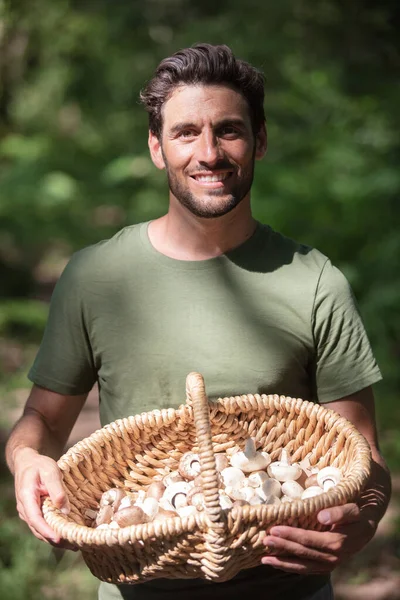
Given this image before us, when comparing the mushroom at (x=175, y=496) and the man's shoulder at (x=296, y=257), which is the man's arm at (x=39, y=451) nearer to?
the mushroom at (x=175, y=496)

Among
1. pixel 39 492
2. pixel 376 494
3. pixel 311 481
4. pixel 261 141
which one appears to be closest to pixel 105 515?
pixel 39 492

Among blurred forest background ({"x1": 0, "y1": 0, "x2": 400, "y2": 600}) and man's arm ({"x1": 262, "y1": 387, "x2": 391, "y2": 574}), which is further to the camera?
blurred forest background ({"x1": 0, "y1": 0, "x2": 400, "y2": 600})

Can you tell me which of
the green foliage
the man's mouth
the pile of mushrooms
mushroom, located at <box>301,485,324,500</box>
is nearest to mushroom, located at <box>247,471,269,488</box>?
the pile of mushrooms

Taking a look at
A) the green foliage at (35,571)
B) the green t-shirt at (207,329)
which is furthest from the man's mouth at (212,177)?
the green foliage at (35,571)

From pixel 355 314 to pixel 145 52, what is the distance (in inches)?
272

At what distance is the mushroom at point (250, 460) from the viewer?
75.0 inches

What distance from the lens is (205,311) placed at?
77.6 inches

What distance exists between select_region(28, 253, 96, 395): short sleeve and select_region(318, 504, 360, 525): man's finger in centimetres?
79

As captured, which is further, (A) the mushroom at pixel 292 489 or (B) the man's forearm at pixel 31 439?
(B) the man's forearm at pixel 31 439

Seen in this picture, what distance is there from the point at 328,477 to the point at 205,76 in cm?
102

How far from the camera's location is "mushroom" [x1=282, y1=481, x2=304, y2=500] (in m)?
1.84

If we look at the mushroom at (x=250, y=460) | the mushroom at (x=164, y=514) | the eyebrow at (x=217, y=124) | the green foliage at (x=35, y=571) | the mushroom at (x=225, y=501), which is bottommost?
the green foliage at (x=35, y=571)

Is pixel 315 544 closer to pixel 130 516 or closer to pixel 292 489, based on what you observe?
pixel 292 489

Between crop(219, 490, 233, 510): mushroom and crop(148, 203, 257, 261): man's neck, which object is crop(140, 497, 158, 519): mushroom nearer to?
crop(219, 490, 233, 510): mushroom
